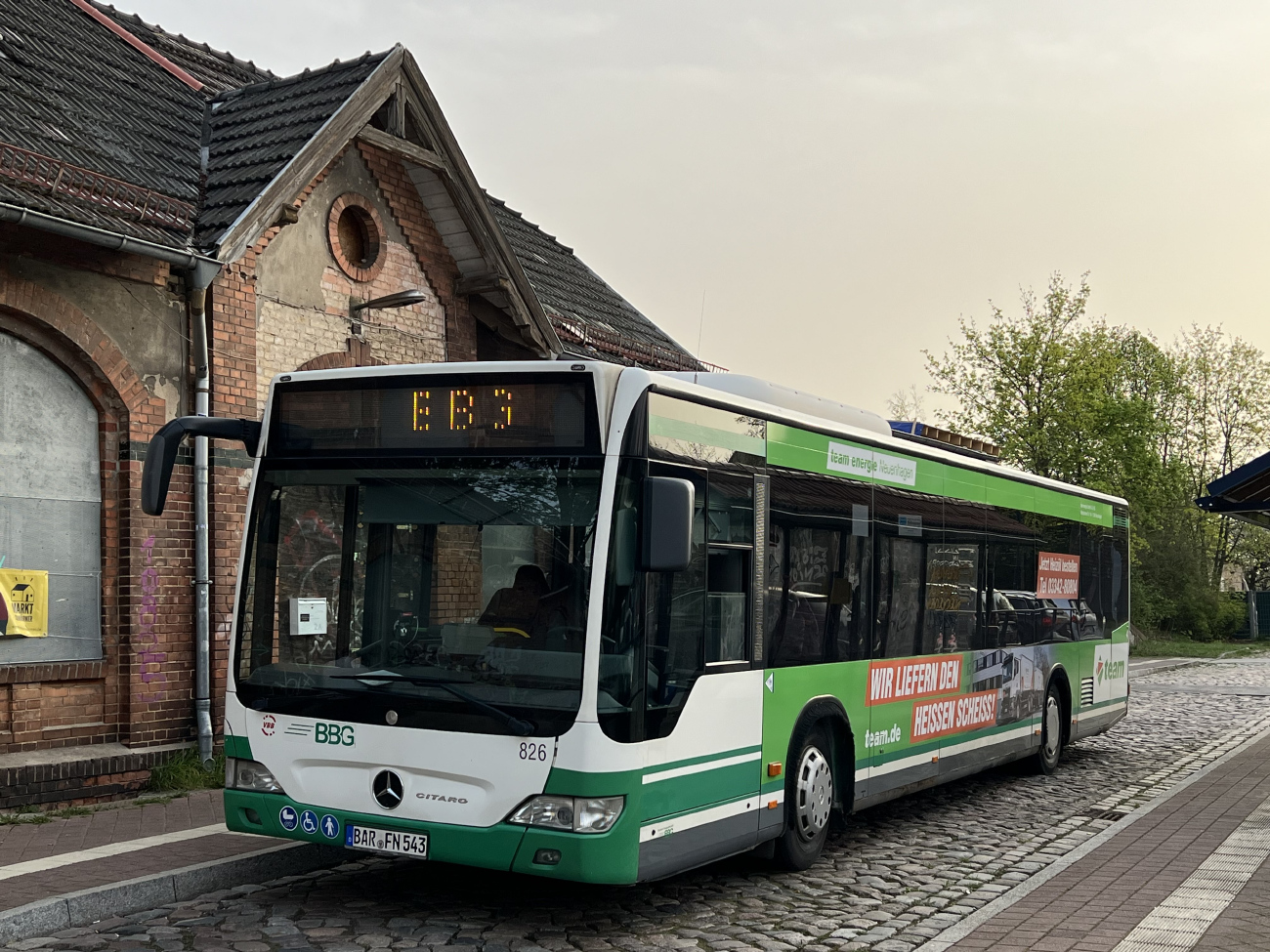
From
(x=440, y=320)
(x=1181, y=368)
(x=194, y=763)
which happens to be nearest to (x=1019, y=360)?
(x=1181, y=368)

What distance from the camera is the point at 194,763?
10852 millimetres

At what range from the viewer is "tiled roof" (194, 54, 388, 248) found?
466 inches

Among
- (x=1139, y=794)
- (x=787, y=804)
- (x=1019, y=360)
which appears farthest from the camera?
(x=1019, y=360)

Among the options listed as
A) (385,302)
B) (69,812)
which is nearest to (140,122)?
(385,302)

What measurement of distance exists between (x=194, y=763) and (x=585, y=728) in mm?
5731

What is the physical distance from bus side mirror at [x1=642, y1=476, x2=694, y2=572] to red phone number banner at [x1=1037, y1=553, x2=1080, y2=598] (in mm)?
7147

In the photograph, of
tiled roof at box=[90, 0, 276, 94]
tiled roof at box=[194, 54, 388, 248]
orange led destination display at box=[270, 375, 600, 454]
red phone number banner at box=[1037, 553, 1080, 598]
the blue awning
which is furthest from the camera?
tiled roof at box=[90, 0, 276, 94]

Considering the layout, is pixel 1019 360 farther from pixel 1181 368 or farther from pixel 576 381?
pixel 576 381

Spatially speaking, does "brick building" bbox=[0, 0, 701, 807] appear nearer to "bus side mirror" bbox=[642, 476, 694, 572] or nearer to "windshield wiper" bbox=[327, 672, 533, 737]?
"windshield wiper" bbox=[327, 672, 533, 737]

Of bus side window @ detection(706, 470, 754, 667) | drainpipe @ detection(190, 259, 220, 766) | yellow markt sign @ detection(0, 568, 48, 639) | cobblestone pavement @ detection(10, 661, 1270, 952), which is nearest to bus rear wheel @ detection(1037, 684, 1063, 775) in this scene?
cobblestone pavement @ detection(10, 661, 1270, 952)

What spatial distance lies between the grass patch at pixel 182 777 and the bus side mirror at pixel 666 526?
576 centimetres

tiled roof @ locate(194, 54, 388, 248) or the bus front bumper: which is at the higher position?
tiled roof @ locate(194, 54, 388, 248)

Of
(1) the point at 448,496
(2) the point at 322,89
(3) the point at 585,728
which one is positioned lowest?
(3) the point at 585,728

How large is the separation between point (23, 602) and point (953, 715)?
704 cm
